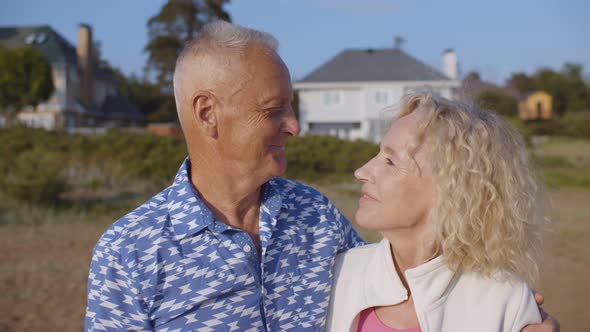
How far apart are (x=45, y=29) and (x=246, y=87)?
4147 cm

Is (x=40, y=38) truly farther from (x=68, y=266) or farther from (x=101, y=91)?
(x=68, y=266)

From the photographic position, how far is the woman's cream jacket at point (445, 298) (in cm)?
217

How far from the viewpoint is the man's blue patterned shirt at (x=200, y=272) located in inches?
77.5

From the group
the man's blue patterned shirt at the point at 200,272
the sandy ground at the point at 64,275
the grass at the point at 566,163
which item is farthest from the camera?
the grass at the point at 566,163

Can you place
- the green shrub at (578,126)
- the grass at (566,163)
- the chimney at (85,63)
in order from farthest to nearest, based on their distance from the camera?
the green shrub at (578,126) → the chimney at (85,63) → the grass at (566,163)

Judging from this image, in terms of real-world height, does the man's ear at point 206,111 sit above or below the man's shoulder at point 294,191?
above

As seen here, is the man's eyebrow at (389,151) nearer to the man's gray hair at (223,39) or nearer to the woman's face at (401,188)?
the woman's face at (401,188)

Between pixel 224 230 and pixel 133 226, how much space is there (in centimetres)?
33

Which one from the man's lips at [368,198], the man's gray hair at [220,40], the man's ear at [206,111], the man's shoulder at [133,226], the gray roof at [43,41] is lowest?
the man's shoulder at [133,226]

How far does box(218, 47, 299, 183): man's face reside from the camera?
2271 mm

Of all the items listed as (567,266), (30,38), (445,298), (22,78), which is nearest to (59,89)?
(30,38)

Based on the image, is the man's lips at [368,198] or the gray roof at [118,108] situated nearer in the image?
the man's lips at [368,198]

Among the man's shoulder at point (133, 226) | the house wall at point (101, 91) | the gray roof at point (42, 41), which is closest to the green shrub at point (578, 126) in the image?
the house wall at point (101, 91)

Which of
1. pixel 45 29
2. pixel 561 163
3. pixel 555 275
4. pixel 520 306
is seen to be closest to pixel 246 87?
pixel 520 306
